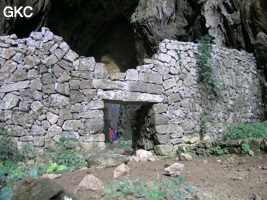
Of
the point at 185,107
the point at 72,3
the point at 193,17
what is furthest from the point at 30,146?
the point at 72,3

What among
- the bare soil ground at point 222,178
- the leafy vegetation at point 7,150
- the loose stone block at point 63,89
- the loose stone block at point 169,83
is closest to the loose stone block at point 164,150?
the bare soil ground at point 222,178

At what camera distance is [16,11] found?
816cm

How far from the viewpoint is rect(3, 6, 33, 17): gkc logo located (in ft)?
25.1

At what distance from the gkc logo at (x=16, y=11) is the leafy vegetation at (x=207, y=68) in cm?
673

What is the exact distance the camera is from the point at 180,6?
1014 cm

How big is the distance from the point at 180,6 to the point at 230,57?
15.4 feet

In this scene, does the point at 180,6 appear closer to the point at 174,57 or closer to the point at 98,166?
the point at 174,57

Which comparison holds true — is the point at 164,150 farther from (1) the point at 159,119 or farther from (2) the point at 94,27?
(2) the point at 94,27

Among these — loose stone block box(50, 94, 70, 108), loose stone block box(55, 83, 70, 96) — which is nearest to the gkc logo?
loose stone block box(55, 83, 70, 96)

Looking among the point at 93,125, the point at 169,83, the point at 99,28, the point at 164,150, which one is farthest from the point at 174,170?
the point at 99,28

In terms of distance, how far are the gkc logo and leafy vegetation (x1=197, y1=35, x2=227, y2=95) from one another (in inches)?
265

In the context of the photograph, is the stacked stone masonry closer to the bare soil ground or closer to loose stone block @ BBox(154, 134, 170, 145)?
loose stone block @ BBox(154, 134, 170, 145)

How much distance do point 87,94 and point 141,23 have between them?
267 inches

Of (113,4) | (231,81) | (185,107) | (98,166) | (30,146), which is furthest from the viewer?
(113,4)
